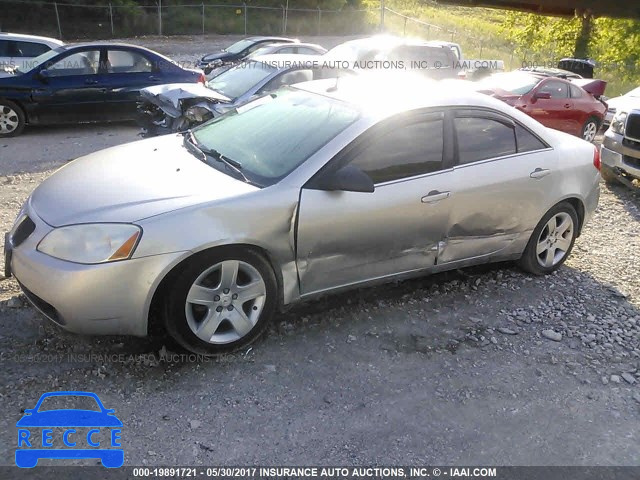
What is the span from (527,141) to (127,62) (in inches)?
304

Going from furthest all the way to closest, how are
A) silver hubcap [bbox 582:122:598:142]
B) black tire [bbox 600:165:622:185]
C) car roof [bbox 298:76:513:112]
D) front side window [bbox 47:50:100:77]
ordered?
silver hubcap [bbox 582:122:598:142] → front side window [bbox 47:50:100:77] → black tire [bbox 600:165:622:185] → car roof [bbox 298:76:513:112]

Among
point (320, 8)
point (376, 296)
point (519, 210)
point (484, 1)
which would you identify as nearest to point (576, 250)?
point (519, 210)

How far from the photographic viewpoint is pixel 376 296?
4.58m

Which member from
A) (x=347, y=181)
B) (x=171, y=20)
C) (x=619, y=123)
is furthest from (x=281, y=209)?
(x=171, y=20)

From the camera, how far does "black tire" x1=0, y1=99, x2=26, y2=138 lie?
923 centimetres

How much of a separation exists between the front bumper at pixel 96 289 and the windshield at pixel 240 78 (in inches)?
221

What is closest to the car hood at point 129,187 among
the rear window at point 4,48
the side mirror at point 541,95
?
the rear window at point 4,48

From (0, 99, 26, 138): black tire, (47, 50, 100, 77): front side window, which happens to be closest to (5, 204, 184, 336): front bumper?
(0, 99, 26, 138): black tire

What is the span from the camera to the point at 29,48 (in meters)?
11.2

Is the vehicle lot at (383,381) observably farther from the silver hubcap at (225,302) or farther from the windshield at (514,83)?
the windshield at (514,83)

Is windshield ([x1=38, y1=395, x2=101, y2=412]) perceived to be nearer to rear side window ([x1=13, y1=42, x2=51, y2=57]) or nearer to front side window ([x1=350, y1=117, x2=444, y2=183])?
front side window ([x1=350, y1=117, x2=444, y2=183])

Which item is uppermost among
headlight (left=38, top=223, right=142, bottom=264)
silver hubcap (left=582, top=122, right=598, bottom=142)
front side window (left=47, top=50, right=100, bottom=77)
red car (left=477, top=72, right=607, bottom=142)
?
headlight (left=38, top=223, right=142, bottom=264)

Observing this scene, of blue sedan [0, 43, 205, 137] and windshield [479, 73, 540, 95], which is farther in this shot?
windshield [479, 73, 540, 95]

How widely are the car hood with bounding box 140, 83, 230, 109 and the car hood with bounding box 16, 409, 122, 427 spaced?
18.7 ft
